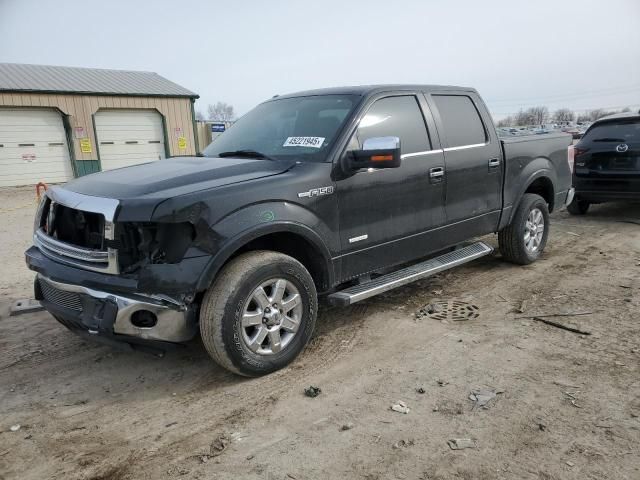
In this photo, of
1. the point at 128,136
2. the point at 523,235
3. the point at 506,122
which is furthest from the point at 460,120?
the point at 506,122

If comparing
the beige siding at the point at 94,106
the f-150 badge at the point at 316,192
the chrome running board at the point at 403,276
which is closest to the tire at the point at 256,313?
the chrome running board at the point at 403,276

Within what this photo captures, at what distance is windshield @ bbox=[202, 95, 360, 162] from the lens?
3807 millimetres

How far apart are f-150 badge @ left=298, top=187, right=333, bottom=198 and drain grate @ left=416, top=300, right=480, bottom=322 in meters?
1.51

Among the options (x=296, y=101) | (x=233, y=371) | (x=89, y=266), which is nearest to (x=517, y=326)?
(x=233, y=371)

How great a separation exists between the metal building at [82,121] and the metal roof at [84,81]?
1.3 inches

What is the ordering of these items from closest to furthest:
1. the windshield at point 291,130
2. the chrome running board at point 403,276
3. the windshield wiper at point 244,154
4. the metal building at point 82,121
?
the chrome running board at point 403,276 < the windshield at point 291,130 < the windshield wiper at point 244,154 < the metal building at point 82,121

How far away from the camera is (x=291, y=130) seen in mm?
4082

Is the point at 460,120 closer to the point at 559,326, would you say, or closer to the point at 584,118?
the point at 559,326

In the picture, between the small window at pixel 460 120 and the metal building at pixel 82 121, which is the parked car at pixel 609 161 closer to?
the small window at pixel 460 120

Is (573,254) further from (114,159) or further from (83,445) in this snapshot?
(114,159)

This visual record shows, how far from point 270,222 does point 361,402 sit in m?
1.26

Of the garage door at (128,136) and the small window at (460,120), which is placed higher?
the garage door at (128,136)

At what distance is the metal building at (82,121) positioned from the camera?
60.5 feet

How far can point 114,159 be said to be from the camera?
20.8 m
